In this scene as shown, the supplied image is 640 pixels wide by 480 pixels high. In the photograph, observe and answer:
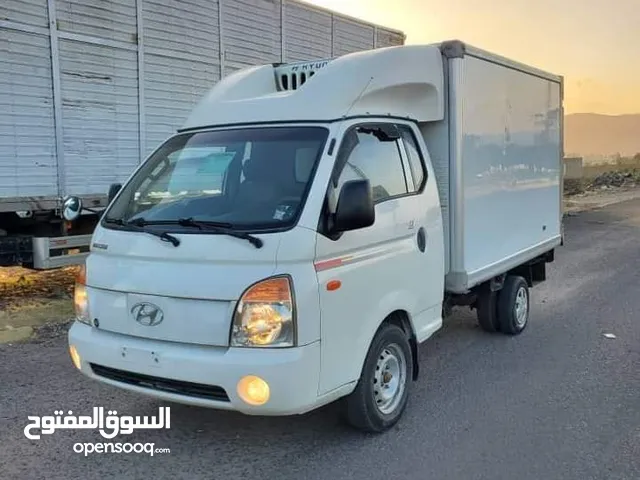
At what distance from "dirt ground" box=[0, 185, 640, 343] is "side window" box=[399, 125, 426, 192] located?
4.24 metres

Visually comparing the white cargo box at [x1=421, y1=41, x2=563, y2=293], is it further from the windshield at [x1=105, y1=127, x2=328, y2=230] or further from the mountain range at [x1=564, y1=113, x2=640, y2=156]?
the mountain range at [x1=564, y1=113, x2=640, y2=156]

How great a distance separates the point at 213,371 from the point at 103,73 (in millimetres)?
5795

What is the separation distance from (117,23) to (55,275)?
3.88 metres

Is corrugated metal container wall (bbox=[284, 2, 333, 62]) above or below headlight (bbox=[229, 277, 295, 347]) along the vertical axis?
above

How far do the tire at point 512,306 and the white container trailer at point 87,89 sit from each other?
4970 millimetres

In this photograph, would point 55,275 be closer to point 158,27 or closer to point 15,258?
point 15,258

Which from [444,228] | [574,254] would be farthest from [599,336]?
[574,254]

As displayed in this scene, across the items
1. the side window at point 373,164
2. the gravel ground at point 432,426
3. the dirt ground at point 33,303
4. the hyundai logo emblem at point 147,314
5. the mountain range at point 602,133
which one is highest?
the mountain range at point 602,133

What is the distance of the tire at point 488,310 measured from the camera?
6.62 m

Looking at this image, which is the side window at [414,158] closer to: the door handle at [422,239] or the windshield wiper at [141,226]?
the door handle at [422,239]

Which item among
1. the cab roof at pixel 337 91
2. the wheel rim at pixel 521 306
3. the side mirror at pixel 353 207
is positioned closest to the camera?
the side mirror at pixel 353 207

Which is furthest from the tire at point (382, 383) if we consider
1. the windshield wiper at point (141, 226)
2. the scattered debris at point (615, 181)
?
the scattered debris at point (615, 181)

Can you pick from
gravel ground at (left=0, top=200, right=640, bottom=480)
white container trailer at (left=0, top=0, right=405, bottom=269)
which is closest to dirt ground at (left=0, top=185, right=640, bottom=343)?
gravel ground at (left=0, top=200, right=640, bottom=480)

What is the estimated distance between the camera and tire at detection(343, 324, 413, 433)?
422cm
